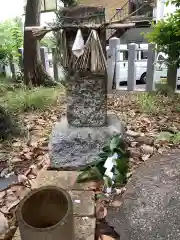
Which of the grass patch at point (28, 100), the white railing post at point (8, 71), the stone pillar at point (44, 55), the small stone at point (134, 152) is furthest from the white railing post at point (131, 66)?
the white railing post at point (8, 71)

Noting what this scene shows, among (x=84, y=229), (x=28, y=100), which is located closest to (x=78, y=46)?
(x=84, y=229)

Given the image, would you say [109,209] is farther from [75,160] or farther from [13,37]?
[13,37]

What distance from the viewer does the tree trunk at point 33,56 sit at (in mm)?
5945

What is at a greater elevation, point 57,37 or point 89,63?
point 57,37

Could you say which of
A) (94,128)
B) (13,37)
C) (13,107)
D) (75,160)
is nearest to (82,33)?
(94,128)

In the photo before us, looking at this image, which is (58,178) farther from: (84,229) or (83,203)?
(84,229)

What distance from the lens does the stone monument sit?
2.46m

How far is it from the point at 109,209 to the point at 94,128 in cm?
88

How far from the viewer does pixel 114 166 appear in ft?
7.48

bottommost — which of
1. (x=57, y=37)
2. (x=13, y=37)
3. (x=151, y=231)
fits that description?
(x=151, y=231)

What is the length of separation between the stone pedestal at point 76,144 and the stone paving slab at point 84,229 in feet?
2.52

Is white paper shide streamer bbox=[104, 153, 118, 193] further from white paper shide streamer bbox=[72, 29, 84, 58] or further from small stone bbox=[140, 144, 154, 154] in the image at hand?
white paper shide streamer bbox=[72, 29, 84, 58]

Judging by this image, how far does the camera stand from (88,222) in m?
1.80

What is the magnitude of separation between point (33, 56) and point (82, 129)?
162 inches
